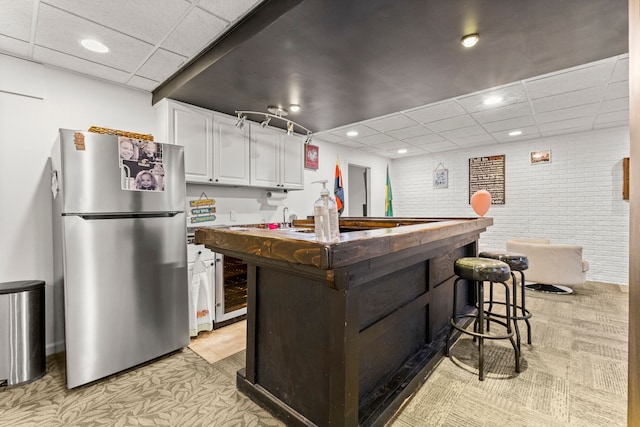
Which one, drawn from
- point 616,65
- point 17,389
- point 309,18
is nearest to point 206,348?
point 17,389

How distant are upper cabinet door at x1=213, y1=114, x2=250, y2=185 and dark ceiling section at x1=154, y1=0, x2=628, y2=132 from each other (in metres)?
0.27

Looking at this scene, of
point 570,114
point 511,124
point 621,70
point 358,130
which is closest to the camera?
point 621,70

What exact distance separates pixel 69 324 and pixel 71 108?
204 cm

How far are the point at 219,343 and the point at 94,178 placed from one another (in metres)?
1.86

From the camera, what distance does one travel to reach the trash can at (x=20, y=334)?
7.32 feet

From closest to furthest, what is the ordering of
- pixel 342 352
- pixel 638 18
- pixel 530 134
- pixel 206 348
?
Result: pixel 638 18, pixel 342 352, pixel 206 348, pixel 530 134

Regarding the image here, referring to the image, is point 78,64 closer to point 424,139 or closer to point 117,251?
point 117,251

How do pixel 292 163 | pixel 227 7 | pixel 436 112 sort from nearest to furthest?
pixel 227 7 → pixel 436 112 → pixel 292 163

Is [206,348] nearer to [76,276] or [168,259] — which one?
[168,259]

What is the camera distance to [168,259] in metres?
2.68

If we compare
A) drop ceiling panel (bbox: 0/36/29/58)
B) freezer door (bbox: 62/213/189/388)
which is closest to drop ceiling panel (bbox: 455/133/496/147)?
freezer door (bbox: 62/213/189/388)

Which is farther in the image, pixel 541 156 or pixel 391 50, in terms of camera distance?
pixel 541 156

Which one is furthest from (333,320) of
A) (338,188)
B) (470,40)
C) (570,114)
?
(570,114)

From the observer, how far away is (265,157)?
13.5ft
